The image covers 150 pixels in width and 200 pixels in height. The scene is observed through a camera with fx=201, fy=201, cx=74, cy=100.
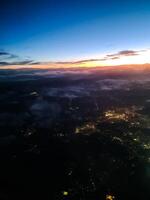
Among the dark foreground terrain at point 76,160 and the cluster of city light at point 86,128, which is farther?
the cluster of city light at point 86,128

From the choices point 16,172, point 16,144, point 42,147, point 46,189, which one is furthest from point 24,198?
point 16,144

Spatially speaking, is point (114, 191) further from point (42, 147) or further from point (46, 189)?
point (42, 147)

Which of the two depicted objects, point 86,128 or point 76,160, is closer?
point 76,160

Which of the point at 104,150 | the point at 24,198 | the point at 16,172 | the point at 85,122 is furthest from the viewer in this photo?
the point at 85,122

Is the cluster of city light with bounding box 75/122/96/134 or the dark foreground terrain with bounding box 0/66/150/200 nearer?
the dark foreground terrain with bounding box 0/66/150/200

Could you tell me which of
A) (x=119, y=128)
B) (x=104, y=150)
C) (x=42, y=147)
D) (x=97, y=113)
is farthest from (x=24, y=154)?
(x=97, y=113)

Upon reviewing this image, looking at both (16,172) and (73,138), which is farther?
(73,138)

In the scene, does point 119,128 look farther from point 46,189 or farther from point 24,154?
point 46,189

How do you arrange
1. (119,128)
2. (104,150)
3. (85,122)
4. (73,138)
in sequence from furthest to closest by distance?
(85,122) < (119,128) < (73,138) < (104,150)

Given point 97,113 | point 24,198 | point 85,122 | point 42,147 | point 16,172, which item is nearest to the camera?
point 24,198
